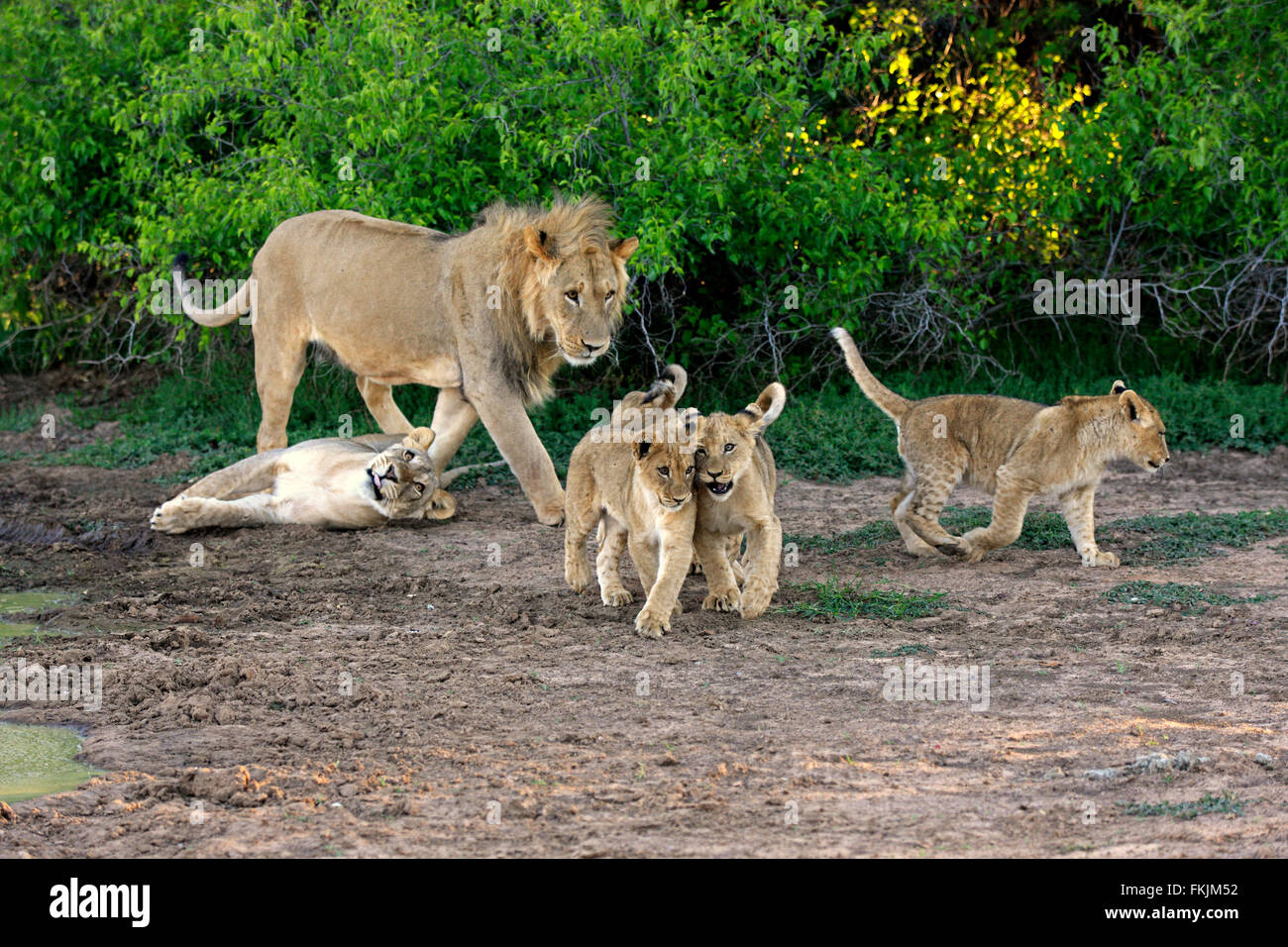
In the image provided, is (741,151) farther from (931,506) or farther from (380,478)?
(380,478)

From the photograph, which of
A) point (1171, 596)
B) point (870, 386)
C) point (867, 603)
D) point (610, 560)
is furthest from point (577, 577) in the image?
point (1171, 596)

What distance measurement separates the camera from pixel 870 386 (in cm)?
801

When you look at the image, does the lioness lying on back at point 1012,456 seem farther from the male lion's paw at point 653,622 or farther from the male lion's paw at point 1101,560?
the male lion's paw at point 653,622

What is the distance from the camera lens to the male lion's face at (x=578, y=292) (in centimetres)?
776

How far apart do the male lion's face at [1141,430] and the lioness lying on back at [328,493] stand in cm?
386

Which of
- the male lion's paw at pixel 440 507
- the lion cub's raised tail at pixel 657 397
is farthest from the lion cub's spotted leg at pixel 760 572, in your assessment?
the male lion's paw at pixel 440 507

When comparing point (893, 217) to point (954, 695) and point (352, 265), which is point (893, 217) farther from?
point (954, 695)

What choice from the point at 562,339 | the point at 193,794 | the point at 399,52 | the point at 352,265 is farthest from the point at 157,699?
the point at 399,52

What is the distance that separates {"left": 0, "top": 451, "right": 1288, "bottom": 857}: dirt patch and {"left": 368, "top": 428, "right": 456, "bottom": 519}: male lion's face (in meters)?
0.40

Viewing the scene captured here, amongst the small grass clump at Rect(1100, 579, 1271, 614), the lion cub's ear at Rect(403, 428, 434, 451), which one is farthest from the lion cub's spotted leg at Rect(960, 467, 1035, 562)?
the lion cub's ear at Rect(403, 428, 434, 451)

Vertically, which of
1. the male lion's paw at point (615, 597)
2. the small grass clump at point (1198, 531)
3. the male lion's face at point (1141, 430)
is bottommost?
the male lion's paw at point (615, 597)

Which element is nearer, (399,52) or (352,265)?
(352,265)

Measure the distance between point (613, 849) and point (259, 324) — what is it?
6197 mm

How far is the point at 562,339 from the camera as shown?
25.7ft
